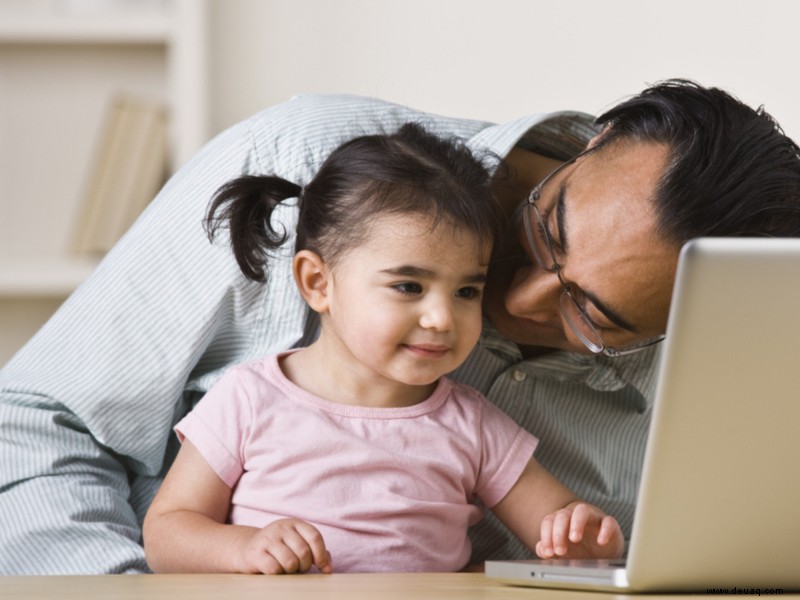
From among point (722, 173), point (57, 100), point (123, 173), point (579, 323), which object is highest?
point (722, 173)

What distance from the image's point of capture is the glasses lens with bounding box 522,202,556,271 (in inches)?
52.2

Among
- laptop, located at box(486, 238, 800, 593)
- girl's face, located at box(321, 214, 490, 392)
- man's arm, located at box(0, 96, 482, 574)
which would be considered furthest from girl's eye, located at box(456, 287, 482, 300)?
laptop, located at box(486, 238, 800, 593)

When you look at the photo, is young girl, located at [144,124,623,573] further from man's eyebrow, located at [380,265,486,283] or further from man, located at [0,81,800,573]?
man, located at [0,81,800,573]

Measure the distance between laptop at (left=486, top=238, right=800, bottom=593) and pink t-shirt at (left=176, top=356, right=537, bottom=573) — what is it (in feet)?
1.41

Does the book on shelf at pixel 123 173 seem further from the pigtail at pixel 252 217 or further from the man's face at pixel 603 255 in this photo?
the man's face at pixel 603 255

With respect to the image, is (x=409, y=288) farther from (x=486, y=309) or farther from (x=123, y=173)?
(x=123, y=173)

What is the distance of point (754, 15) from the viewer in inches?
102

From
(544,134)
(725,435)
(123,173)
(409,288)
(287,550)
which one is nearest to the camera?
(725,435)

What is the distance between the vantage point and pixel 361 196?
1.27m

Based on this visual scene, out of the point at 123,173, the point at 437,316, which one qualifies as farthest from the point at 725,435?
the point at 123,173

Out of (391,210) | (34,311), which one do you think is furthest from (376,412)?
(34,311)

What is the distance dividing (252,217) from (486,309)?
31 centimetres

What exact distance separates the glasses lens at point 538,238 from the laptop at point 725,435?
1.90 ft

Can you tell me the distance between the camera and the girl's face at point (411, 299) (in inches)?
47.4
